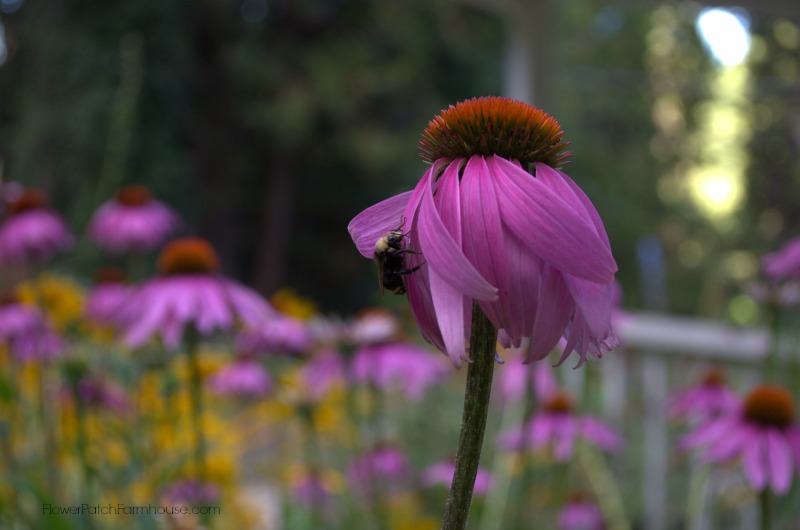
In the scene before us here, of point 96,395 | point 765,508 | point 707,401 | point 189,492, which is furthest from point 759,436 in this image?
point 96,395

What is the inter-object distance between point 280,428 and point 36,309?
865mm

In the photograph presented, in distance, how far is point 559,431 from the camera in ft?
3.52

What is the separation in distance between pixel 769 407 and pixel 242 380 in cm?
72

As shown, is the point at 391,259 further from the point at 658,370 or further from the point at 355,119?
the point at 355,119

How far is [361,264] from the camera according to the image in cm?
733

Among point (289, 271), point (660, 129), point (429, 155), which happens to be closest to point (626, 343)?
point (429, 155)

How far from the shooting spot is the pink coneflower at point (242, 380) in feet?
4.03

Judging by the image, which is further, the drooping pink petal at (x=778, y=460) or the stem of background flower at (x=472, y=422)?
the drooping pink petal at (x=778, y=460)

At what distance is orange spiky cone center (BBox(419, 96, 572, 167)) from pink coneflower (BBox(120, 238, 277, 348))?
0.49m

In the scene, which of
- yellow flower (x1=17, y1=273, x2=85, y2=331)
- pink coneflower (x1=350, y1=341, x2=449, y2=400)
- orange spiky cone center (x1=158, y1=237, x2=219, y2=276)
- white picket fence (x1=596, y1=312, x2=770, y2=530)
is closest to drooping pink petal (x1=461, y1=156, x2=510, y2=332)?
orange spiky cone center (x1=158, y1=237, x2=219, y2=276)

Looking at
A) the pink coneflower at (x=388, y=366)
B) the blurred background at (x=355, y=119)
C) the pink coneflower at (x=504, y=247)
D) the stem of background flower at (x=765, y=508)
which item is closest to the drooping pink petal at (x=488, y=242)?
the pink coneflower at (x=504, y=247)

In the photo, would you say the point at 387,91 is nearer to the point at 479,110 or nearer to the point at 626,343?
the point at 626,343

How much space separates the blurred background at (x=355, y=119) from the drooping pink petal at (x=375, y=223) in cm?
292

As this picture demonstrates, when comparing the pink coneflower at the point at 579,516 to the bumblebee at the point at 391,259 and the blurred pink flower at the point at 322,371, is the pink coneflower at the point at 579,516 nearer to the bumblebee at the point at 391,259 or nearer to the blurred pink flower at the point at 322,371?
the blurred pink flower at the point at 322,371
